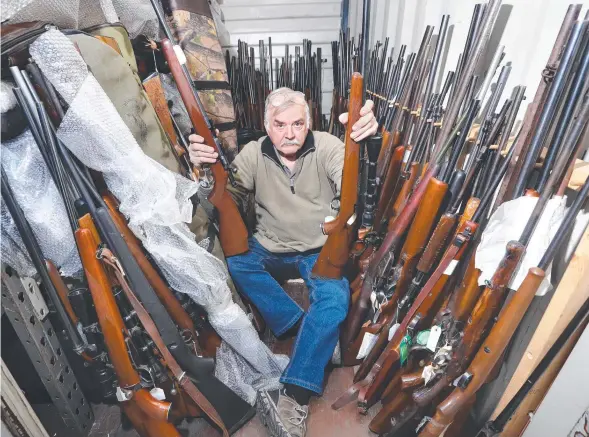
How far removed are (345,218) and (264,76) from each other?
189 centimetres

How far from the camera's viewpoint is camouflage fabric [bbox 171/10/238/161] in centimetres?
198

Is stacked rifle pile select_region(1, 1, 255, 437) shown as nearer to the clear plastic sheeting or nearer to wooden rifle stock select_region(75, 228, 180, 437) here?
wooden rifle stock select_region(75, 228, 180, 437)

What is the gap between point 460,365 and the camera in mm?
1023

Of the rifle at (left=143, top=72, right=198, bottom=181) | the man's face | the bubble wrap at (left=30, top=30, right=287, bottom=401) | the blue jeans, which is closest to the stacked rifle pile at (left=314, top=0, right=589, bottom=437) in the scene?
the blue jeans

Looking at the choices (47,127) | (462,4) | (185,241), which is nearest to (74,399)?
(185,241)

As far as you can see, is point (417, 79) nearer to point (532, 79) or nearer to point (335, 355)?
point (532, 79)

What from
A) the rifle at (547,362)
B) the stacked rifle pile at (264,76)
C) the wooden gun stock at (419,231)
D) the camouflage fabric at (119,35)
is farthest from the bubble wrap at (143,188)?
the stacked rifle pile at (264,76)

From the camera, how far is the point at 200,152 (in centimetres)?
141

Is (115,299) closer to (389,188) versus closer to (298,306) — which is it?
(298,306)

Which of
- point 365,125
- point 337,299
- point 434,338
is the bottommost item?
point 337,299

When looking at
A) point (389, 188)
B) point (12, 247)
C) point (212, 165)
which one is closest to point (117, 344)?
point (12, 247)

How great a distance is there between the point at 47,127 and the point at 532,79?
150 cm

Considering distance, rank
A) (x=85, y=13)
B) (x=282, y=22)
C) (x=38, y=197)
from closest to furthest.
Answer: (x=38, y=197)
(x=85, y=13)
(x=282, y=22)

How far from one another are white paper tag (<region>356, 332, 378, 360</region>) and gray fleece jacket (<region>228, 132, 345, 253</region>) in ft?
1.77
